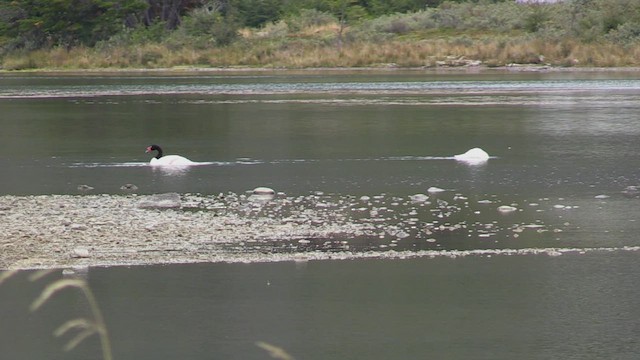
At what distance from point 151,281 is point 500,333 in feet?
11.6

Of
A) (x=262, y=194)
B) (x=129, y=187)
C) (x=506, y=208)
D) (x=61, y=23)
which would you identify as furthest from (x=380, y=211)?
(x=61, y=23)

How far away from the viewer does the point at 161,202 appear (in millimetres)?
16391

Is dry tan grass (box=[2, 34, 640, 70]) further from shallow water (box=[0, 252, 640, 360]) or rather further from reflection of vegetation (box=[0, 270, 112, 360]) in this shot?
reflection of vegetation (box=[0, 270, 112, 360])

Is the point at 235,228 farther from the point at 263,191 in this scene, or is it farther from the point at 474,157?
the point at 474,157

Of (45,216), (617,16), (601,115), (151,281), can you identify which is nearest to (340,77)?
(617,16)

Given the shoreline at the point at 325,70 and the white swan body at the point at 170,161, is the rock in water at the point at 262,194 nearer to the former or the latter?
the white swan body at the point at 170,161

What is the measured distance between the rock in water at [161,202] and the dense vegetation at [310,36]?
146ft

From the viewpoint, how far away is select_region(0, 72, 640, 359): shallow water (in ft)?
33.5

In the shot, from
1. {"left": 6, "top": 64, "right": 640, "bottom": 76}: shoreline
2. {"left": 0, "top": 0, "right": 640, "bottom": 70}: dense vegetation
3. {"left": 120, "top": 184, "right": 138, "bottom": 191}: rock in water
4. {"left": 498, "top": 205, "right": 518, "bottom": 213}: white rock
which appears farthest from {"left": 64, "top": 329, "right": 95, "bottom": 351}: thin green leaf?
{"left": 0, "top": 0, "right": 640, "bottom": 70}: dense vegetation

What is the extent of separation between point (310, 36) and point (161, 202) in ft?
191

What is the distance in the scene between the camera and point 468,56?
204 ft

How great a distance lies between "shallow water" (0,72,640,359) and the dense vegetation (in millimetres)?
24557

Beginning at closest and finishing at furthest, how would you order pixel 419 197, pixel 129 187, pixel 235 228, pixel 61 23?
pixel 235 228 < pixel 419 197 < pixel 129 187 < pixel 61 23

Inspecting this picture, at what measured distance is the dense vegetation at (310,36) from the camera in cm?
6203
